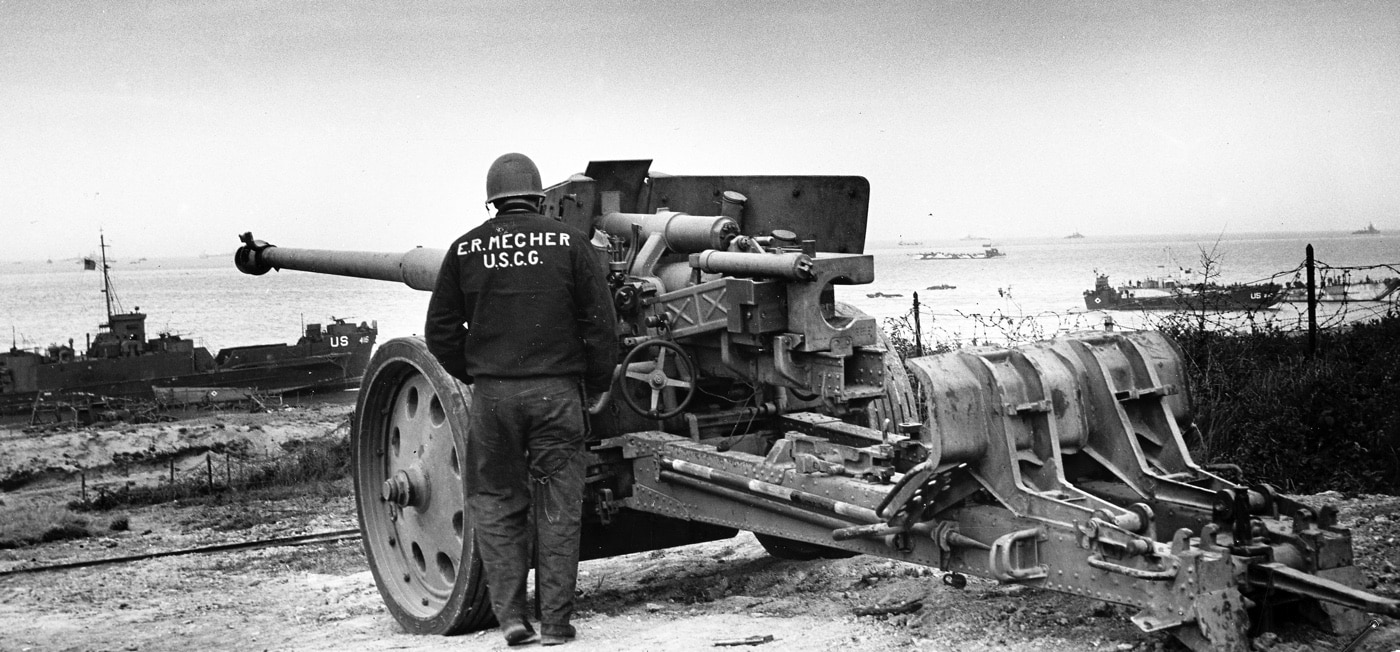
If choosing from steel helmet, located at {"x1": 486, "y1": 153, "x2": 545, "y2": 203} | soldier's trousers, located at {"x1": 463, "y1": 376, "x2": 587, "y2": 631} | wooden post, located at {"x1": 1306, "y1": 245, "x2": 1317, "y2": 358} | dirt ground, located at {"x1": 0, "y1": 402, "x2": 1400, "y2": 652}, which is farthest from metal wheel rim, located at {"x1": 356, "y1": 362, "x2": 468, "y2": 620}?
wooden post, located at {"x1": 1306, "y1": 245, "x2": 1317, "y2": 358}

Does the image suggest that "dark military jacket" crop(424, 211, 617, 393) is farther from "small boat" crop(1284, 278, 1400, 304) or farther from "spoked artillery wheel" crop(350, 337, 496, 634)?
"small boat" crop(1284, 278, 1400, 304)

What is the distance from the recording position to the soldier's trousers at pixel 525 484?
5.06 metres

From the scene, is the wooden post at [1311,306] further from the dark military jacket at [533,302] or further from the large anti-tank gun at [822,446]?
the dark military jacket at [533,302]

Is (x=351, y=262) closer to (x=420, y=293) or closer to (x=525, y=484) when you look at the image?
(x=525, y=484)

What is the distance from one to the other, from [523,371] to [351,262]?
2.76 meters

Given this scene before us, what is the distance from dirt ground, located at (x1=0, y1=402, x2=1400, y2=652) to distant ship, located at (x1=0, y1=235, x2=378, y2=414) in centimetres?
1784

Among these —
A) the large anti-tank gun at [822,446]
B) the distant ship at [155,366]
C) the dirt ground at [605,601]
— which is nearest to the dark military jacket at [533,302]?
the large anti-tank gun at [822,446]

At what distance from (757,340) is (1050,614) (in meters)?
1.55

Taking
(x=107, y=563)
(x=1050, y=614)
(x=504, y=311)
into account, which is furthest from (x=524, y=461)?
(x=107, y=563)

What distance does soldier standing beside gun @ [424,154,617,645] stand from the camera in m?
5.05

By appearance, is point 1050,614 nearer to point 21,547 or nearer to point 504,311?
point 504,311

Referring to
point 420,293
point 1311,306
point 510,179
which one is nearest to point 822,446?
point 510,179

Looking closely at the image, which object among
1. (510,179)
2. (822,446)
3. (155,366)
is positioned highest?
(510,179)

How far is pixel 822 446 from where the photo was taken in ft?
16.9
